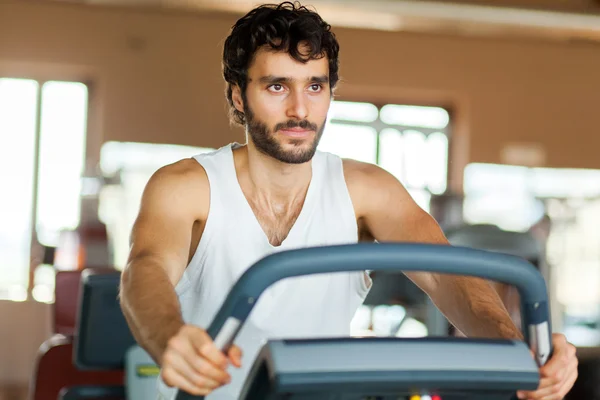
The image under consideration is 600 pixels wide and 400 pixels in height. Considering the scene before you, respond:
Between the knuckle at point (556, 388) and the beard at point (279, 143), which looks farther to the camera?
the beard at point (279, 143)

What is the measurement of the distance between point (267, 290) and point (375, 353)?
686 mm

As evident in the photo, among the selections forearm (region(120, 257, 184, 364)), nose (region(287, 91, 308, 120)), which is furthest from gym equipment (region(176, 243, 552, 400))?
nose (region(287, 91, 308, 120))

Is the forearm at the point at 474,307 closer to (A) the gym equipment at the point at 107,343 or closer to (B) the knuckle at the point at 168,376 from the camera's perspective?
(B) the knuckle at the point at 168,376

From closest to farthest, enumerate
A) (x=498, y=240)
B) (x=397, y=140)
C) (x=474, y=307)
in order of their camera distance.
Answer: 1. (x=474, y=307)
2. (x=498, y=240)
3. (x=397, y=140)

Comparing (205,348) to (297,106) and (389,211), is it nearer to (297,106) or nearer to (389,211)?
(297,106)

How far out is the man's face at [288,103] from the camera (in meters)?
1.39

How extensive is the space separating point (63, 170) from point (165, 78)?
49.5 inches

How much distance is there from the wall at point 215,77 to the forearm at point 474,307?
6494mm

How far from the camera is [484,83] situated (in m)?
9.16

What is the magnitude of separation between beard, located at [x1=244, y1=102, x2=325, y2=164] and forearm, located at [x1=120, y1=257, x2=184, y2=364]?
0.31 metres

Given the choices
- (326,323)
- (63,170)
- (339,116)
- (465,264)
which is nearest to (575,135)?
(339,116)

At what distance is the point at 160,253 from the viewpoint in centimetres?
129

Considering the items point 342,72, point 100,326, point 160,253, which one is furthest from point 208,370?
point 342,72

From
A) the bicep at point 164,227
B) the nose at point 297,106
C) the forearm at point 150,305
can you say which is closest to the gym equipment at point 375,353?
the forearm at point 150,305
